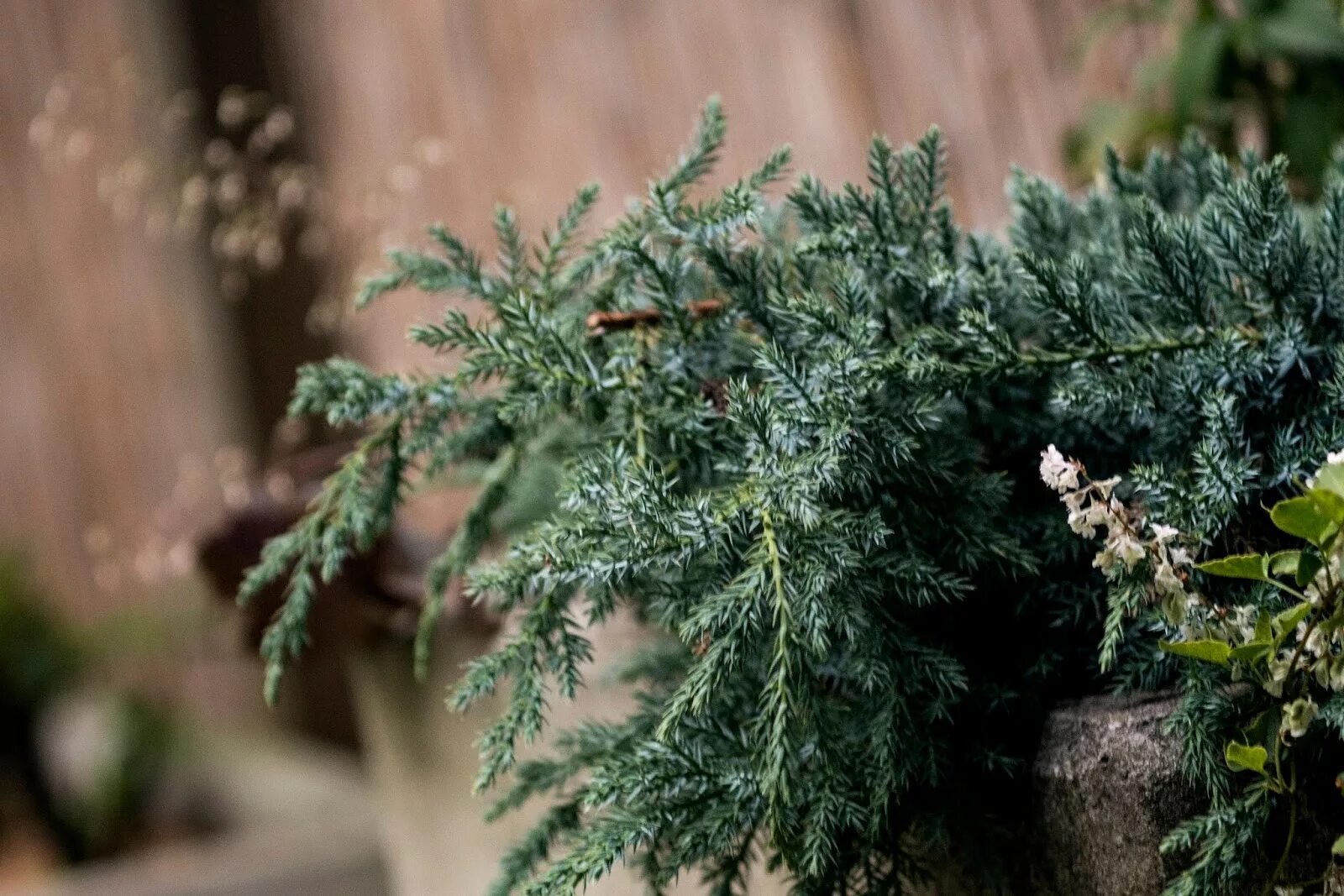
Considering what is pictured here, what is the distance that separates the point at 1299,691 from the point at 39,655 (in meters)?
3.58

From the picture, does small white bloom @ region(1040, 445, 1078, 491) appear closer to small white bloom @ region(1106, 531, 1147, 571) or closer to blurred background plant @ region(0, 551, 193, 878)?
small white bloom @ region(1106, 531, 1147, 571)

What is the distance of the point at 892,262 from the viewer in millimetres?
816

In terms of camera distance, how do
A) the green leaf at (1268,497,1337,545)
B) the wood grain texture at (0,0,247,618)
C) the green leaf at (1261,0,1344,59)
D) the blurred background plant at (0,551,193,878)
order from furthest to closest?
the wood grain texture at (0,0,247,618) < the blurred background plant at (0,551,193,878) < the green leaf at (1261,0,1344,59) < the green leaf at (1268,497,1337,545)

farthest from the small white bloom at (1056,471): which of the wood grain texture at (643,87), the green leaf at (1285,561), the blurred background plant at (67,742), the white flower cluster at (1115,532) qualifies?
the blurred background plant at (67,742)

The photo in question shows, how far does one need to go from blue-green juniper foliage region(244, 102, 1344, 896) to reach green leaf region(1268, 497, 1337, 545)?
3.7 inches

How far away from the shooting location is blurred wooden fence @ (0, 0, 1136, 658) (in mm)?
1654

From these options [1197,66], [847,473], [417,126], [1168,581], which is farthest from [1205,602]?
[417,126]

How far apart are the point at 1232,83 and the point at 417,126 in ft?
5.84

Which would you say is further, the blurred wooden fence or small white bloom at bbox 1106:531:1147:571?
the blurred wooden fence

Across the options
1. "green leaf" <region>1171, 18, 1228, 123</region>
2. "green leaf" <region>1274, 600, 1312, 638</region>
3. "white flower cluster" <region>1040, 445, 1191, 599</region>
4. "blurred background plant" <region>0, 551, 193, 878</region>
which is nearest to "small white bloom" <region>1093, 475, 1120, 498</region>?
"white flower cluster" <region>1040, 445, 1191, 599</region>

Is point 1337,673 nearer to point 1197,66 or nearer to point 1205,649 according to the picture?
point 1205,649

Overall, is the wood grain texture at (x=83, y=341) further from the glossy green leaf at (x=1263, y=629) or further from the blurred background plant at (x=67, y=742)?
the glossy green leaf at (x=1263, y=629)

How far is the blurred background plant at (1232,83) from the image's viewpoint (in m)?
1.35

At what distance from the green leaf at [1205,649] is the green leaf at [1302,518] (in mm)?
71
